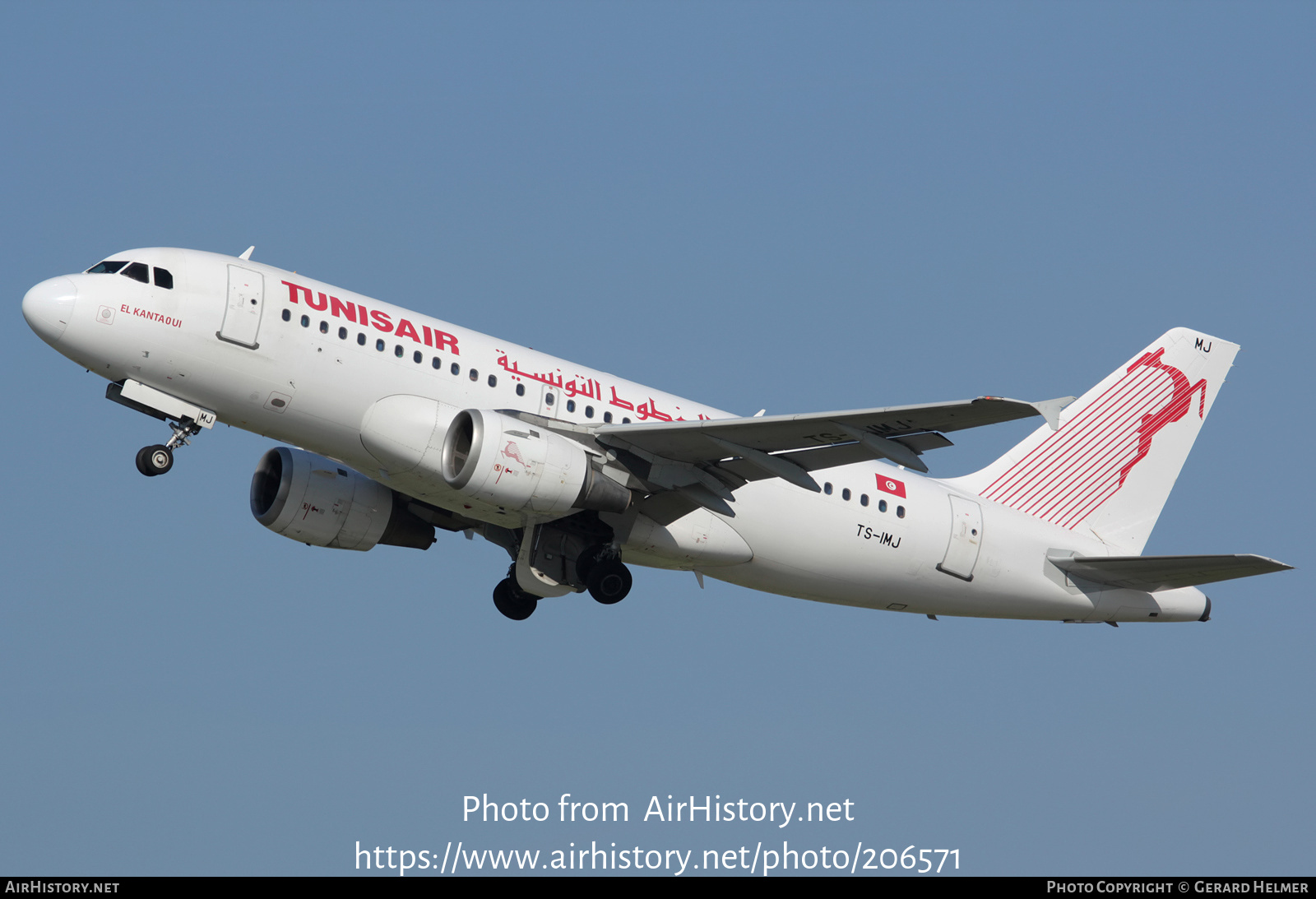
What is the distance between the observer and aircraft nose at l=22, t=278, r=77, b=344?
25156mm

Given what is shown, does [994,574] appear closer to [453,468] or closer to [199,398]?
[453,468]

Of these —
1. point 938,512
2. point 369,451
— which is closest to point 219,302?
point 369,451

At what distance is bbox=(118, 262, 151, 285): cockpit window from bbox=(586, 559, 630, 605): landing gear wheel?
379 inches

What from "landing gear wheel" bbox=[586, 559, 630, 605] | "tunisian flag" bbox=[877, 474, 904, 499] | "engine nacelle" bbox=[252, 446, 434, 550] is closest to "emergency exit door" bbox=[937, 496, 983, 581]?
"tunisian flag" bbox=[877, 474, 904, 499]

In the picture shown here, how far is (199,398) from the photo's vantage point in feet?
85.4

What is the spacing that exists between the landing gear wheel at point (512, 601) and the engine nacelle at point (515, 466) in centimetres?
600

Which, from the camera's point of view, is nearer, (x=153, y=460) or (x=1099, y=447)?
(x=153, y=460)

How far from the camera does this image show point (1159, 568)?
100.0ft

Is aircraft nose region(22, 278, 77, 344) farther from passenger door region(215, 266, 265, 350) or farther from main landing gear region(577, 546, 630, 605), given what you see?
main landing gear region(577, 546, 630, 605)

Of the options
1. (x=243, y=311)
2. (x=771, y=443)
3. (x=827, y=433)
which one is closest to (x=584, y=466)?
(x=771, y=443)

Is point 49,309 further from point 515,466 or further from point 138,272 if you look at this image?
point 515,466

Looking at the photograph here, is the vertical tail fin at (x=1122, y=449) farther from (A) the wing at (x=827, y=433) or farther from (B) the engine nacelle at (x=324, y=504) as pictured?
(B) the engine nacelle at (x=324, y=504)

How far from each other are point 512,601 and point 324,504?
4740 mm

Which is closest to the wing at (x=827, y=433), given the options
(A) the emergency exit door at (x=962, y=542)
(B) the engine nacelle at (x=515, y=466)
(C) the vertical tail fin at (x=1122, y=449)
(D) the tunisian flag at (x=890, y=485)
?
(B) the engine nacelle at (x=515, y=466)
